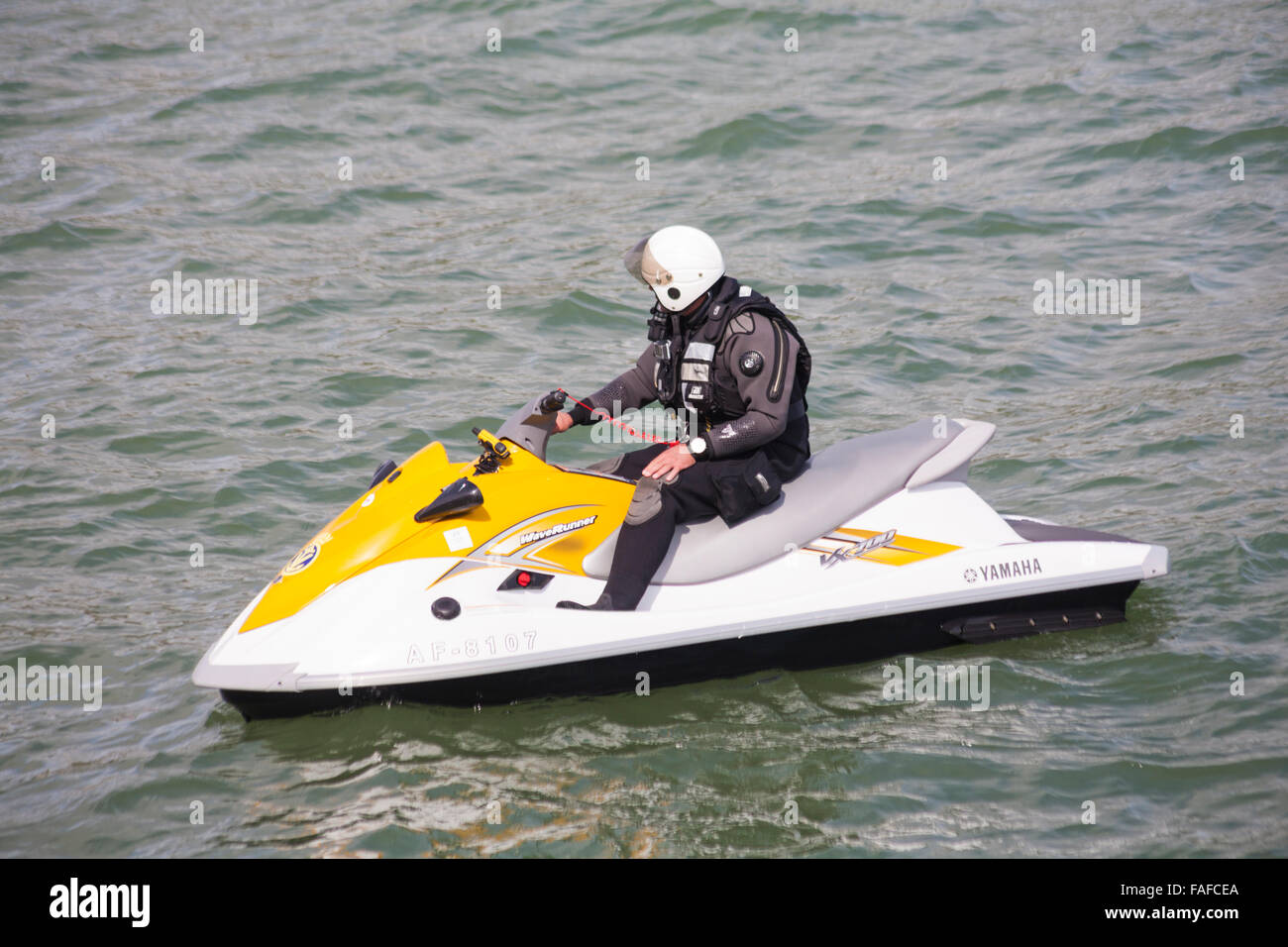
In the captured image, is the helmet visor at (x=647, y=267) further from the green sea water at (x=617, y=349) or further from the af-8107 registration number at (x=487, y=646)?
the green sea water at (x=617, y=349)

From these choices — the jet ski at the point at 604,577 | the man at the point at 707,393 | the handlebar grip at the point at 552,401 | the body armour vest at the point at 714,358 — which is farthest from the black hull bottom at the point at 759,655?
the handlebar grip at the point at 552,401

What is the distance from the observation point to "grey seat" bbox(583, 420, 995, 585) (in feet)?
17.8

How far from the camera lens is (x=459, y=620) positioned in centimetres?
513

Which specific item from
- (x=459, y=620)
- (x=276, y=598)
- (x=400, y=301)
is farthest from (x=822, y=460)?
(x=400, y=301)

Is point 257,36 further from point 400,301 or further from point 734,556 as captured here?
point 734,556

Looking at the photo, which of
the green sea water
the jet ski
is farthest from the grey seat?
the green sea water

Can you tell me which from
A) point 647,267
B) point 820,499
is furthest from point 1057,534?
point 647,267

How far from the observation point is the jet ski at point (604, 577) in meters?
5.09

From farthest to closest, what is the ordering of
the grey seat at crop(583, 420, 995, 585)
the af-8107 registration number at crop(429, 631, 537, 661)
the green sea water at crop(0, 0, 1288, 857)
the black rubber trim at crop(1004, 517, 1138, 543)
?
the black rubber trim at crop(1004, 517, 1138, 543), the grey seat at crop(583, 420, 995, 585), the af-8107 registration number at crop(429, 631, 537, 661), the green sea water at crop(0, 0, 1288, 857)

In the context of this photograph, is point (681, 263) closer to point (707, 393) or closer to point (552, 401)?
point (707, 393)

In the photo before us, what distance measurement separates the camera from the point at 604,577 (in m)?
5.41

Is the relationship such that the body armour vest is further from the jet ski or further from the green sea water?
the green sea water

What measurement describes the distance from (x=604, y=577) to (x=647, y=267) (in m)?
1.33

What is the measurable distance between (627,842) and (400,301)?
6259 millimetres
